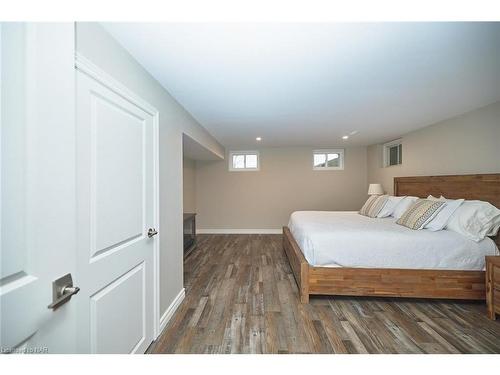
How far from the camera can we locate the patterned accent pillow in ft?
7.79

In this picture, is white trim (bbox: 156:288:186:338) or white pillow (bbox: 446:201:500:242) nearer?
white trim (bbox: 156:288:186:338)

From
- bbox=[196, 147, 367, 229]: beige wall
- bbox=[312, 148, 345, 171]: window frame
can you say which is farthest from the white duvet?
bbox=[312, 148, 345, 171]: window frame

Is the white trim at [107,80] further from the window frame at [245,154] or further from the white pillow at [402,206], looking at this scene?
the window frame at [245,154]

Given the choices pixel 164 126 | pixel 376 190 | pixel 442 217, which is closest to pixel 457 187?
pixel 442 217

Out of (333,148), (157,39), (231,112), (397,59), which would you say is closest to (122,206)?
(157,39)

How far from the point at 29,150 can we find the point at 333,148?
5503 mm

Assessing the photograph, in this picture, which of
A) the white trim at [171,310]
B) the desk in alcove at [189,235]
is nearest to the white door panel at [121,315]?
the white trim at [171,310]

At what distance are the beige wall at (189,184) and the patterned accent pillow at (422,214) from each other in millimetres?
4154

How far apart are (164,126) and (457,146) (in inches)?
152

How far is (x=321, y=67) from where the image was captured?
1.61 meters

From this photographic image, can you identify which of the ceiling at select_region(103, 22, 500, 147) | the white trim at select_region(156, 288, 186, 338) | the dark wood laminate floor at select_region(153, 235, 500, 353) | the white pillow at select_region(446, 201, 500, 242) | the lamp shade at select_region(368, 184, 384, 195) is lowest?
the dark wood laminate floor at select_region(153, 235, 500, 353)

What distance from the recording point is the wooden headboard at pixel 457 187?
7.58 feet

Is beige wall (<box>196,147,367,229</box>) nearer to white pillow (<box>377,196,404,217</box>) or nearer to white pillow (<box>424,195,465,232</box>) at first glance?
white pillow (<box>377,196,404,217</box>)

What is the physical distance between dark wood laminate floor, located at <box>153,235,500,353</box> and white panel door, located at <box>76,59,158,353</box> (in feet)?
1.57
